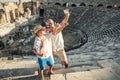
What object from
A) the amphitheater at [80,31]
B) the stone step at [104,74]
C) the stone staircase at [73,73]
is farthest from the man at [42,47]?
the amphitheater at [80,31]

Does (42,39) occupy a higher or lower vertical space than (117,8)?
lower

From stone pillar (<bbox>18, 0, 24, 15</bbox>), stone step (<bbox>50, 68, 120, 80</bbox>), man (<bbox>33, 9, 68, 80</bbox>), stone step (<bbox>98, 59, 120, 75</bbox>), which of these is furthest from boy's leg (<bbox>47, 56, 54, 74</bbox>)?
stone pillar (<bbox>18, 0, 24, 15</bbox>)

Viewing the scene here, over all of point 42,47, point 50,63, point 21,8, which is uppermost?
point 21,8

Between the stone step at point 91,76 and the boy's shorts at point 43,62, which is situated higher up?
the boy's shorts at point 43,62

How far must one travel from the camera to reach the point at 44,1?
115 feet

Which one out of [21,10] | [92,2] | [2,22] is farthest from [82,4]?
[2,22]

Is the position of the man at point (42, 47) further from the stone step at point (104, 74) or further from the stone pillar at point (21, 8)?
the stone pillar at point (21, 8)

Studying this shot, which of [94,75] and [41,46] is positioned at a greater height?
[41,46]

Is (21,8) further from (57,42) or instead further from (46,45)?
(46,45)

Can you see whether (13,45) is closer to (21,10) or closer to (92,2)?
(21,10)

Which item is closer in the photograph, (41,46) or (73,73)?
(41,46)

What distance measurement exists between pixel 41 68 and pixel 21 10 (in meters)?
27.6

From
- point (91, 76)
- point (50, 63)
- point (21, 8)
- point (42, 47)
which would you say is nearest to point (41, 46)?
point (42, 47)

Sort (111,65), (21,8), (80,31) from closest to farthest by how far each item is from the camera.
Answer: (111,65), (80,31), (21,8)
